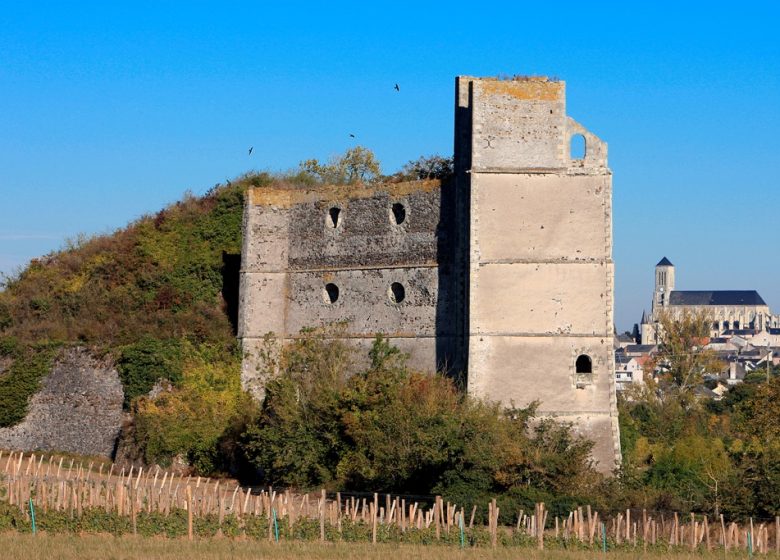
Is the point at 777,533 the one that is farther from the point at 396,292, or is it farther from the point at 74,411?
Result: the point at 74,411

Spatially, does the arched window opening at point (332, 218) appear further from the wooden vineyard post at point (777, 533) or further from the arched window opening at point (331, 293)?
the wooden vineyard post at point (777, 533)

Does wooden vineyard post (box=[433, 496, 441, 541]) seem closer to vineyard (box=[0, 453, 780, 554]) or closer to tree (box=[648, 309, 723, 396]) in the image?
vineyard (box=[0, 453, 780, 554])

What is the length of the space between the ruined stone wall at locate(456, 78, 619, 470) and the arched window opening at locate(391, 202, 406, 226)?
9.74ft

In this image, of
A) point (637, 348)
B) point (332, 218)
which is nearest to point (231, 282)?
point (332, 218)

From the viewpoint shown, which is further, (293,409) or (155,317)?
(155,317)

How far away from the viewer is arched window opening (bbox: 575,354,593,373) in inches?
1244

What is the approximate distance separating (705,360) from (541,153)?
50521mm

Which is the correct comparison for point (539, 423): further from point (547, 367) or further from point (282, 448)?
point (282, 448)

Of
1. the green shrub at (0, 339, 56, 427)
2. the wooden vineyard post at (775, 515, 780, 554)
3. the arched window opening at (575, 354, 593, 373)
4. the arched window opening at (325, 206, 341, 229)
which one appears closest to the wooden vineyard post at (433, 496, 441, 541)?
the wooden vineyard post at (775, 515, 780, 554)

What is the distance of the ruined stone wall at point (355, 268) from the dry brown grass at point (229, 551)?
30.9ft

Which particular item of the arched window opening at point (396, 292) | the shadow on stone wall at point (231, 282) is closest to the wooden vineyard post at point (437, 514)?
the arched window opening at point (396, 292)

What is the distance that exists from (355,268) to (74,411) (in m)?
8.57

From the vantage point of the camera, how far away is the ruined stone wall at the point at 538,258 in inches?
1239

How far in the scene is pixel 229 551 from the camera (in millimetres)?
23047
